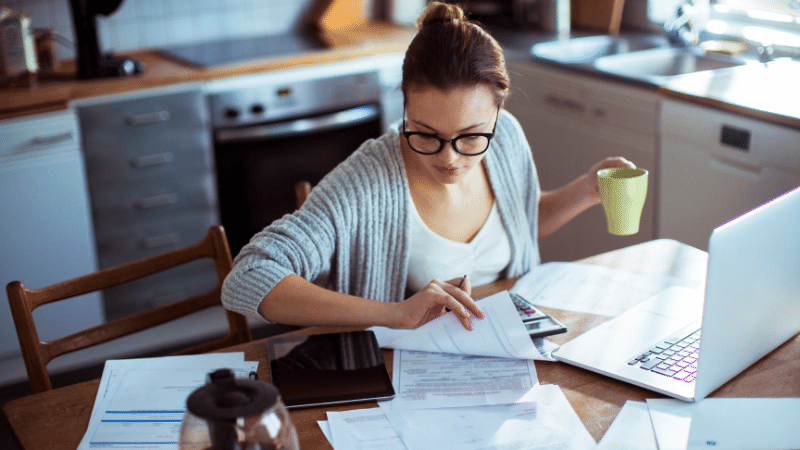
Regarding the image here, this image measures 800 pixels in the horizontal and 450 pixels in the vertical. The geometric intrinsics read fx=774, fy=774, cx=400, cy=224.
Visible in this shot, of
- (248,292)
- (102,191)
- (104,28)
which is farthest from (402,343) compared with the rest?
(104,28)

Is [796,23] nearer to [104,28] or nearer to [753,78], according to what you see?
[753,78]

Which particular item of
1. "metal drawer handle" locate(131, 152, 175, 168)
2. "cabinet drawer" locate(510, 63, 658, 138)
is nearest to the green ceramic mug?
"cabinet drawer" locate(510, 63, 658, 138)

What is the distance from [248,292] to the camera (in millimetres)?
1329

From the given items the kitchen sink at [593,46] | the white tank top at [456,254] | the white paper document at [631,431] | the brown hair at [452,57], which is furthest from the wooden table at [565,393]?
the kitchen sink at [593,46]

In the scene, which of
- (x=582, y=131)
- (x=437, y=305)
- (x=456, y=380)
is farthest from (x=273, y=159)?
(x=456, y=380)

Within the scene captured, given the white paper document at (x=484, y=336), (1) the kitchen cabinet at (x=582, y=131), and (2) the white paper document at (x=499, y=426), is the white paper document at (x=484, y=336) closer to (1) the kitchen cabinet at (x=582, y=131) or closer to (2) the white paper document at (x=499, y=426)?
(2) the white paper document at (x=499, y=426)

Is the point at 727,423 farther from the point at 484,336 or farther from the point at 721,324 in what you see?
the point at 484,336

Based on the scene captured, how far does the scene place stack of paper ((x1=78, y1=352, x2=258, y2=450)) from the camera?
1061mm

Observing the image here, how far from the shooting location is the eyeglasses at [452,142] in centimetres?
137

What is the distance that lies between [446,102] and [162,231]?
1807 millimetres

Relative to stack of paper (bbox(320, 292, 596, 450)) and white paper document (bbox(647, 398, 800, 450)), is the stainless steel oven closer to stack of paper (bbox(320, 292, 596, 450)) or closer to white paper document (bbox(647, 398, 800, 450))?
stack of paper (bbox(320, 292, 596, 450))

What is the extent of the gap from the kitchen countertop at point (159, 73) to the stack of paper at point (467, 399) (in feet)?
5.80

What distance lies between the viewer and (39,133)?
8.30ft

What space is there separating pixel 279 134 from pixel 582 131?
3.62ft
